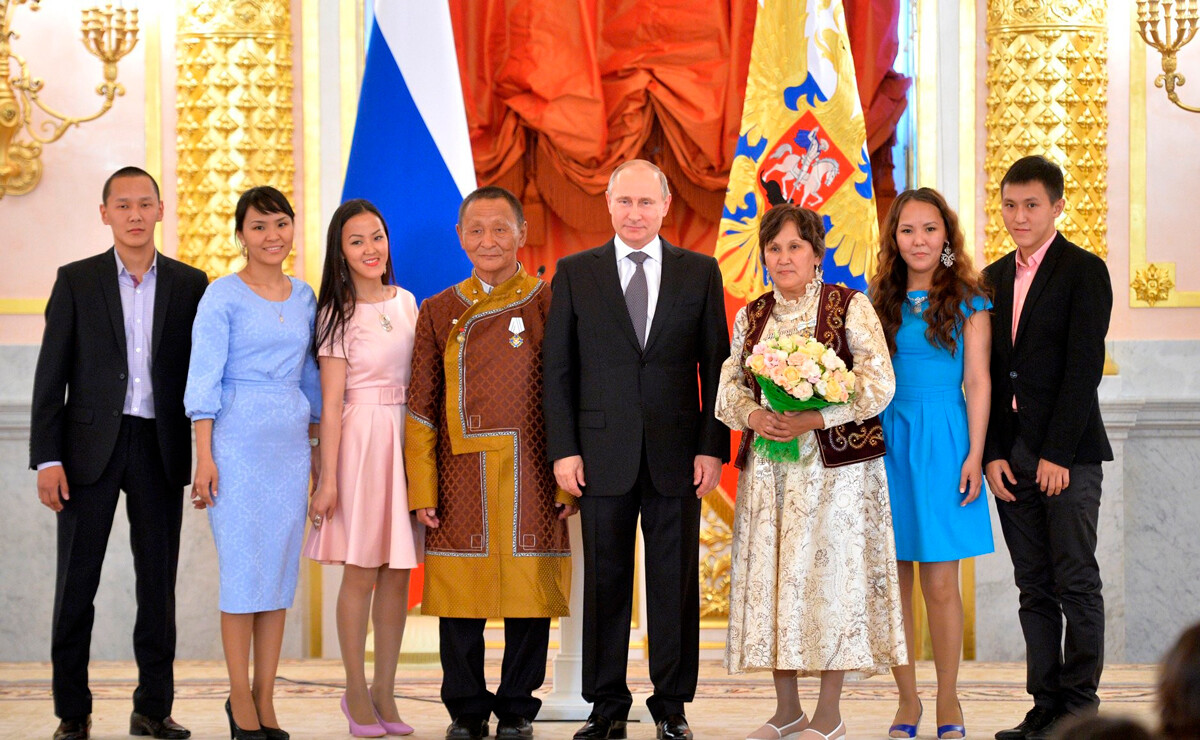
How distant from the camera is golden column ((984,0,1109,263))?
17.3 feet

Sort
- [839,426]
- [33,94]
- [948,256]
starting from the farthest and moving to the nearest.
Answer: [33,94] → [948,256] → [839,426]

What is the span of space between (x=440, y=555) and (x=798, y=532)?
3.40ft

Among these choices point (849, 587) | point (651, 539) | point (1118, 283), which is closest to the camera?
point (849, 587)

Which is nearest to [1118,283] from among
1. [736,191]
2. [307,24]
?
[736,191]

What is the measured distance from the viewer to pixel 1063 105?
5301 mm

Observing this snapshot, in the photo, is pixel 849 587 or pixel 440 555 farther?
pixel 440 555

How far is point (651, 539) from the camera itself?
374 cm

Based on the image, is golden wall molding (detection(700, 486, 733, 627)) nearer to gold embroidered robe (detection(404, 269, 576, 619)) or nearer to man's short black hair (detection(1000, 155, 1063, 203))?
gold embroidered robe (detection(404, 269, 576, 619))

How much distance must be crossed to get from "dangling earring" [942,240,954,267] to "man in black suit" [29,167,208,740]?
2252 millimetres

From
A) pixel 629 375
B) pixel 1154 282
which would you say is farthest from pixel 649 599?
pixel 1154 282

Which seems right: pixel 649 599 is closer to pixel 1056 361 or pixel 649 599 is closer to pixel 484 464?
pixel 484 464

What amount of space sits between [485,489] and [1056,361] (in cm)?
168

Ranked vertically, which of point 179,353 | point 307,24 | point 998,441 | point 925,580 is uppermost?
point 307,24

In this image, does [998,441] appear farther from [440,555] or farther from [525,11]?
[525,11]
